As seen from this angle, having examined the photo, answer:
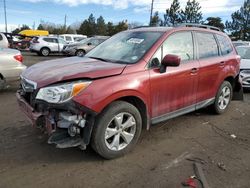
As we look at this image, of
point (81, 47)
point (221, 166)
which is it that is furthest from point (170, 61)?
point (81, 47)

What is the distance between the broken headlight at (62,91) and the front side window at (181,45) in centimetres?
160

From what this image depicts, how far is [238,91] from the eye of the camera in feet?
23.5

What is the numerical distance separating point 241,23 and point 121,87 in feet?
208

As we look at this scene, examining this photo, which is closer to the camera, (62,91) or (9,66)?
(62,91)

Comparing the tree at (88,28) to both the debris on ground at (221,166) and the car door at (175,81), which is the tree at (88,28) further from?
the debris on ground at (221,166)

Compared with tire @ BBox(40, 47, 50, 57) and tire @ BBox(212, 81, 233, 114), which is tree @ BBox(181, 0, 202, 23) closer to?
tire @ BBox(40, 47, 50, 57)

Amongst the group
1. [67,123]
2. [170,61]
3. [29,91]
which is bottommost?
[67,123]

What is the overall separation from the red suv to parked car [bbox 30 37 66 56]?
71.5ft

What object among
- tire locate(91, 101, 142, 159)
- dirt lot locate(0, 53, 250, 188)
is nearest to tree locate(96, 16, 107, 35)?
dirt lot locate(0, 53, 250, 188)

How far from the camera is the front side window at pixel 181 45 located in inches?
195

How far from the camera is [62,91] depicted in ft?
12.6

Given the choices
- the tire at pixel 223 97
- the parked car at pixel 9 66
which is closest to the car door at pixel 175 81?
the tire at pixel 223 97

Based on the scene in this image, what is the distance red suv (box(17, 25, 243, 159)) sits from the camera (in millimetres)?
3904

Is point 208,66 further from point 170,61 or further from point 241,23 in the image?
point 241,23
